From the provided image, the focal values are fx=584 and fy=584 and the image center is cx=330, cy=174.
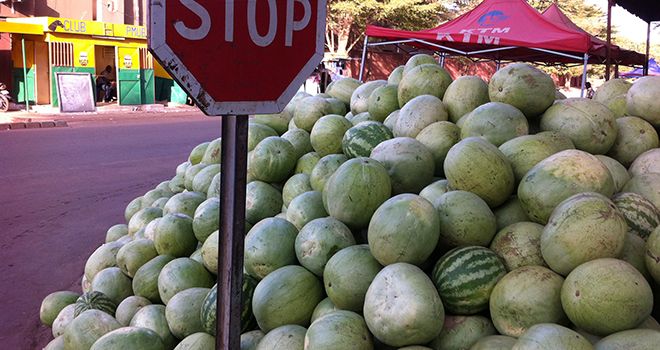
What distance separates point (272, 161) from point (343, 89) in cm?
121

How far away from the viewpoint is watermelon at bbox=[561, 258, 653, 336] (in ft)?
6.15

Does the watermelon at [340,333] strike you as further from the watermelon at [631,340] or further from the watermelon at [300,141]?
the watermelon at [300,141]

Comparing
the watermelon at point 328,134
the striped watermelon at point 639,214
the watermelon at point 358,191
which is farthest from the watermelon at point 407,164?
the striped watermelon at point 639,214

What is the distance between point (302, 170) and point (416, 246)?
136 centimetres

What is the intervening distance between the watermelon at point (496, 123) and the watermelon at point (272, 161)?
3.48 ft

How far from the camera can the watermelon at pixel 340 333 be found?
6.88ft

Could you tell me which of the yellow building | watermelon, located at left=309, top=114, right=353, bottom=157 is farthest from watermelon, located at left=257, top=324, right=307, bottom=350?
the yellow building

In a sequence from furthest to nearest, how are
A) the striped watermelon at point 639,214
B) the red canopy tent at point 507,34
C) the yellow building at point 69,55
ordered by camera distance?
1. the yellow building at point 69,55
2. the red canopy tent at point 507,34
3. the striped watermelon at point 639,214

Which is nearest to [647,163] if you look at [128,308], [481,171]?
[481,171]

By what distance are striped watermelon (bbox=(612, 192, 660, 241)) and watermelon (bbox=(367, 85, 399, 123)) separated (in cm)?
167

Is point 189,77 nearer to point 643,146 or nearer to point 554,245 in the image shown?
point 554,245

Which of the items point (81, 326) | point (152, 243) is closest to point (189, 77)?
point (81, 326)

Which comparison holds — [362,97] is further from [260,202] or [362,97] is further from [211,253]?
[211,253]

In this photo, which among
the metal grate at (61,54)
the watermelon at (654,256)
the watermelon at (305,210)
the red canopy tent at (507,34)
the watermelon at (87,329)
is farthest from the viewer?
the metal grate at (61,54)
